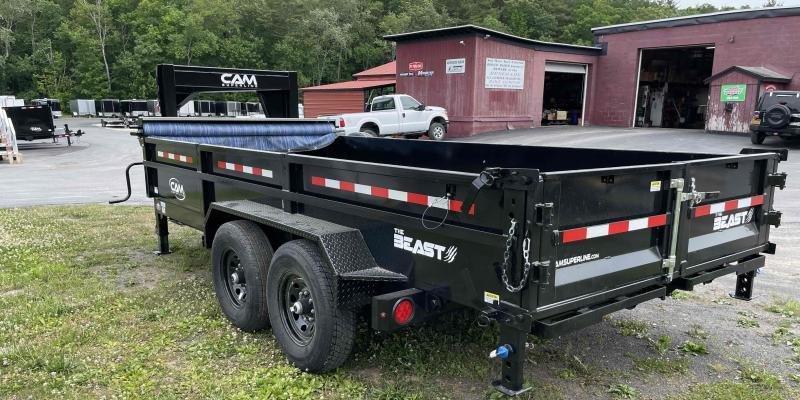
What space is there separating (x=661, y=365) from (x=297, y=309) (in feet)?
7.99

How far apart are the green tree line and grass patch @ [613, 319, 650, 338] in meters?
59.8

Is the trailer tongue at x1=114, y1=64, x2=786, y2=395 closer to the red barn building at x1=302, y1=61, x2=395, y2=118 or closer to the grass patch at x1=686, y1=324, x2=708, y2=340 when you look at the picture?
the grass patch at x1=686, y1=324, x2=708, y2=340

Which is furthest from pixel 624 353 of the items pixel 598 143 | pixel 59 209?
pixel 598 143

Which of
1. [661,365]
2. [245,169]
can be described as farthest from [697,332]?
[245,169]

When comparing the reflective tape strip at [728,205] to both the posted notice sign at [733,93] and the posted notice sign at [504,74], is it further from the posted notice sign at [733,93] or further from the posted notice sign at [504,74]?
the posted notice sign at [733,93]

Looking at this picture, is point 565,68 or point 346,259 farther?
point 565,68

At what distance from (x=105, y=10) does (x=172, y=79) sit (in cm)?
6792

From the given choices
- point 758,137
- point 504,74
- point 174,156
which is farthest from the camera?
point 504,74

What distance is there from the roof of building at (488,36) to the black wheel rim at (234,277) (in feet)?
61.7

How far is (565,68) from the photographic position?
2720 cm

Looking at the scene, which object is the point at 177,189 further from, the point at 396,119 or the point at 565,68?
the point at 565,68

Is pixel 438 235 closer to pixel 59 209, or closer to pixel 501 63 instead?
pixel 59 209

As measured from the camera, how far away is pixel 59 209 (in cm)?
919

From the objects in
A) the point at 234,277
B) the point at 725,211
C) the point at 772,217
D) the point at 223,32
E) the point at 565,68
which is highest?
the point at 223,32
